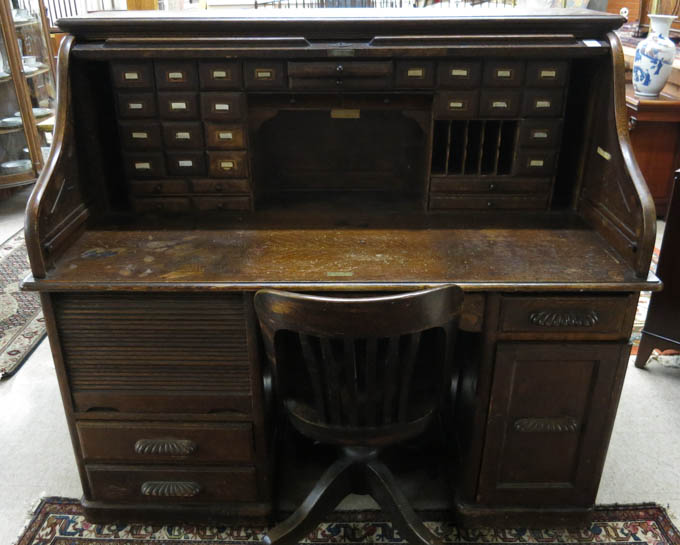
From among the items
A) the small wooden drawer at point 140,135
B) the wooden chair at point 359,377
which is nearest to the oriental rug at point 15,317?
the small wooden drawer at point 140,135

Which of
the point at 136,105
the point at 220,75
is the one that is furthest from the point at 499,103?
the point at 136,105

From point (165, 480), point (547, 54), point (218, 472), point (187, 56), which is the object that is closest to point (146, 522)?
point (165, 480)

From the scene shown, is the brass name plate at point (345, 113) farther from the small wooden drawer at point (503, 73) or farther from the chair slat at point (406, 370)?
the chair slat at point (406, 370)

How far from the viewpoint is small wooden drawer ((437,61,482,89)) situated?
1612 mm

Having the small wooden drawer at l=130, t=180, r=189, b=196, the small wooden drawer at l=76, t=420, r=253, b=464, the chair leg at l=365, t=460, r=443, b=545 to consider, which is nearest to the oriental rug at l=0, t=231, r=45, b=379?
the small wooden drawer at l=76, t=420, r=253, b=464

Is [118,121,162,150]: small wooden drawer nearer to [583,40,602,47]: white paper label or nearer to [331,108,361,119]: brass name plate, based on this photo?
[331,108,361,119]: brass name plate

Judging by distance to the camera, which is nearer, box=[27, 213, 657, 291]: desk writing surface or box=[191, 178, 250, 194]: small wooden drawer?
box=[27, 213, 657, 291]: desk writing surface

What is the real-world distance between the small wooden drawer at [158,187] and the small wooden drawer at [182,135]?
0.35 ft

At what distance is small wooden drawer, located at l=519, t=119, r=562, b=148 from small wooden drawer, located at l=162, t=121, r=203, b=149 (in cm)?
90

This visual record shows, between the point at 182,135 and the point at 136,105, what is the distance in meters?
0.14

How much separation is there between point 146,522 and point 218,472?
0.29 m

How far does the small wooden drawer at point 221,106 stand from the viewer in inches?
64.8

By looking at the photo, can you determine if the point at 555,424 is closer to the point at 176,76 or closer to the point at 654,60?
the point at 176,76

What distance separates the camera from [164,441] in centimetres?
161
